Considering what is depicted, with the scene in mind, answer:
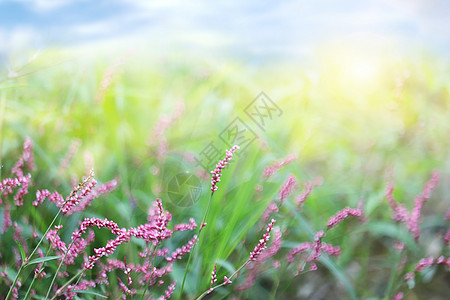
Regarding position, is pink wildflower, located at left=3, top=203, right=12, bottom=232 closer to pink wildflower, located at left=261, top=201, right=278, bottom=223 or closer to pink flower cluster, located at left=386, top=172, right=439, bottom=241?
pink wildflower, located at left=261, top=201, right=278, bottom=223

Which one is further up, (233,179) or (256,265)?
(233,179)

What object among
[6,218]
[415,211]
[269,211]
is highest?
[6,218]

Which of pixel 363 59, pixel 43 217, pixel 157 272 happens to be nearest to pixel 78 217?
pixel 43 217

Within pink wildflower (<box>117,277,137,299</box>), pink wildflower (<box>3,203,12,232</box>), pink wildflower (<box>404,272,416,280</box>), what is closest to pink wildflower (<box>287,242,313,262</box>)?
pink wildflower (<box>404,272,416,280</box>)

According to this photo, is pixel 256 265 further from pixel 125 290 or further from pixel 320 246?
pixel 125 290

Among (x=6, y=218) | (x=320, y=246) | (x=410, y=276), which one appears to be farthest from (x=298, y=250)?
(x=6, y=218)

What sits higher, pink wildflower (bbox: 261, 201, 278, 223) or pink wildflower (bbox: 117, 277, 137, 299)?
pink wildflower (bbox: 117, 277, 137, 299)

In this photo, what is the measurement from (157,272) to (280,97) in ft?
3.26

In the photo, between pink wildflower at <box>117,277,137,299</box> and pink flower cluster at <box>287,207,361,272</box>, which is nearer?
pink wildflower at <box>117,277,137,299</box>

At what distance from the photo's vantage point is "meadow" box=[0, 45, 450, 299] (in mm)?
1122

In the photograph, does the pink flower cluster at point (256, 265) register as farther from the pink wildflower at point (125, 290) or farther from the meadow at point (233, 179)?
the pink wildflower at point (125, 290)

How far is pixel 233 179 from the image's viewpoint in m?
1.48

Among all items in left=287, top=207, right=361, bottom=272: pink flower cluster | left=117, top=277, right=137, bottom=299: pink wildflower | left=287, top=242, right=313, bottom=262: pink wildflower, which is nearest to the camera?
left=117, top=277, right=137, bottom=299: pink wildflower

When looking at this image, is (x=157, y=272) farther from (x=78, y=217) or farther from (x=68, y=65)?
(x=68, y=65)
